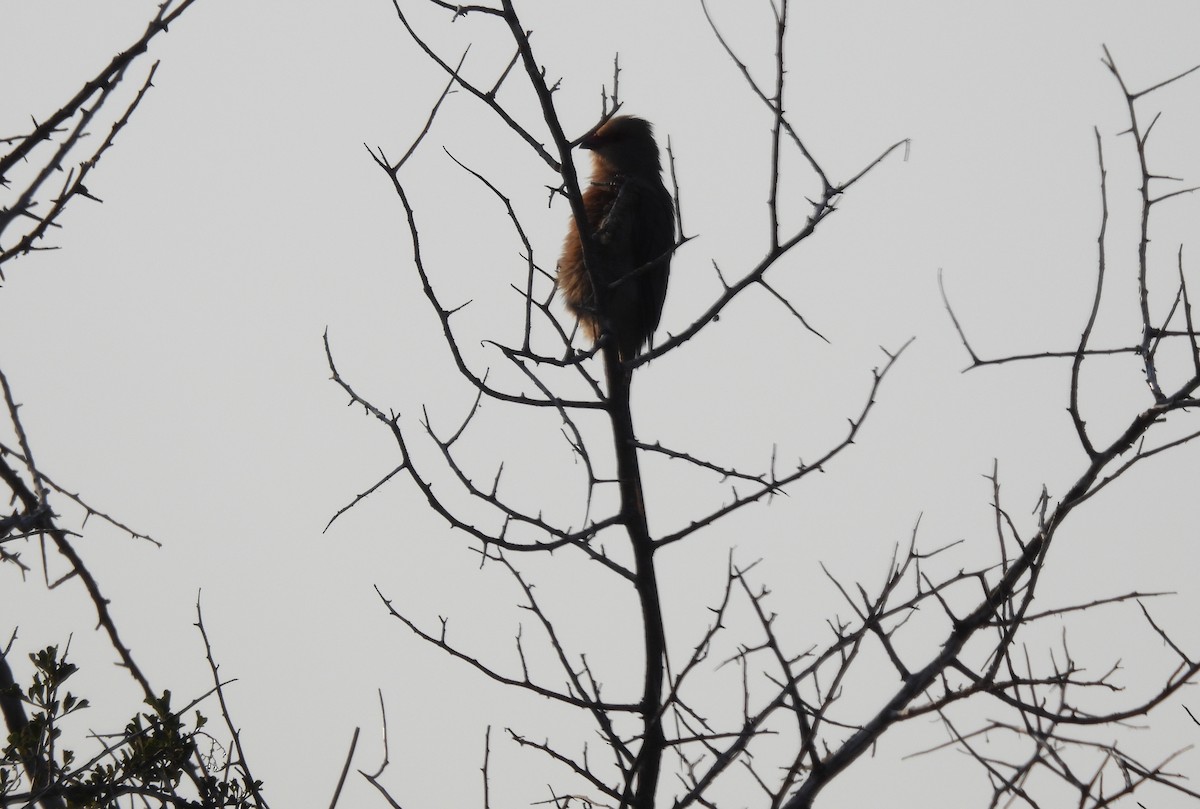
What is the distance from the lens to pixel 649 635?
124 inches

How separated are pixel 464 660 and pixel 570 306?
328 centimetres

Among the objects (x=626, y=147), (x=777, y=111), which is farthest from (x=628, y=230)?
(x=777, y=111)

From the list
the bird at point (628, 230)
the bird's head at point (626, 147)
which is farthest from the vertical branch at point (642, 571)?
the bird's head at point (626, 147)

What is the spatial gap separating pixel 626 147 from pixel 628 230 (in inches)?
35.5

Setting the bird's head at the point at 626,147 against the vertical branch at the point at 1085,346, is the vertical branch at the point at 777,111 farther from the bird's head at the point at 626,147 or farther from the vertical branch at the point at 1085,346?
the bird's head at the point at 626,147

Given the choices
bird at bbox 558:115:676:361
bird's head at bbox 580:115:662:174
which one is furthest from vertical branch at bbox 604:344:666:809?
bird's head at bbox 580:115:662:174

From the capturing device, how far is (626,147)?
285 inches

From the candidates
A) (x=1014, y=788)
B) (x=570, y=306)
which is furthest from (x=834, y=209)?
(x=570, y=306)

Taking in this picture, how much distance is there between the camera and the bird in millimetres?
6324

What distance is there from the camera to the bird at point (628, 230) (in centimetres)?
632

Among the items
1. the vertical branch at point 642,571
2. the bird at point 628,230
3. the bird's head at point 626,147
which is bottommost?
the vertical branch at point 642,571

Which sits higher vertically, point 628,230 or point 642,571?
point 628,230

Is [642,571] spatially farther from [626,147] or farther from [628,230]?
[626,147]

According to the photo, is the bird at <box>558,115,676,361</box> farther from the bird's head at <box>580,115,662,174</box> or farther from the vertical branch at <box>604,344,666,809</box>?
the vertical branch at <box>604,344,666,809</box>
